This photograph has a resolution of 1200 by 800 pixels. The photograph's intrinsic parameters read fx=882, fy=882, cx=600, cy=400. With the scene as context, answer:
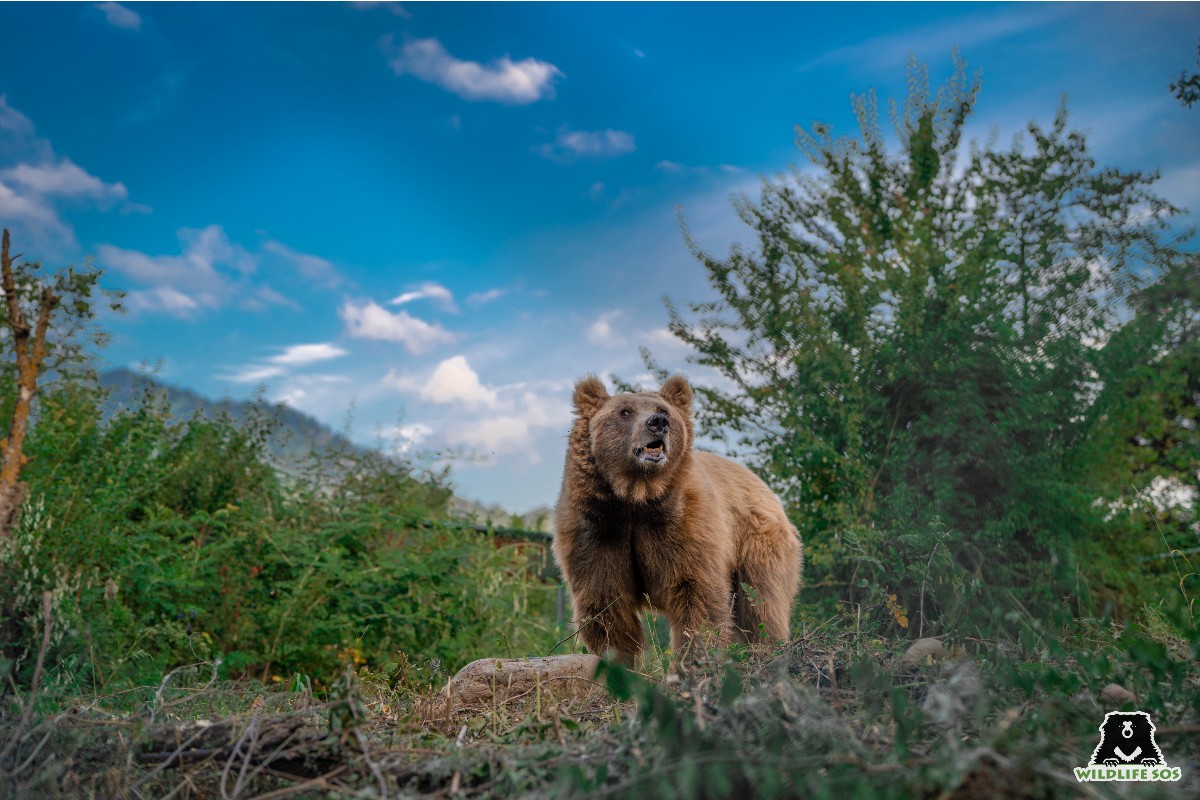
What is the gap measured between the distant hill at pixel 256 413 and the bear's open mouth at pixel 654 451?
20.3ft

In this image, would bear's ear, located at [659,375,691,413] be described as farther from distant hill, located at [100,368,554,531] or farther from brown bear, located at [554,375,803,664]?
distant hill, located at [100,368,554,531]

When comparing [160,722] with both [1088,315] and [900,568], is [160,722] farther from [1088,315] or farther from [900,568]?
[1088,315]

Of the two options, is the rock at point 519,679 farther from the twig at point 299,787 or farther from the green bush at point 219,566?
the green bush at point 219,566

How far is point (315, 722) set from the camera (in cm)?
322

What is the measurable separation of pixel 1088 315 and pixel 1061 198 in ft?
5.44

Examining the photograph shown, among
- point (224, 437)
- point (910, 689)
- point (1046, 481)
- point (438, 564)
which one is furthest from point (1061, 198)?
point (224, 437)

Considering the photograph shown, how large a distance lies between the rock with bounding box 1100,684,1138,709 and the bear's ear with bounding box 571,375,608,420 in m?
3.70

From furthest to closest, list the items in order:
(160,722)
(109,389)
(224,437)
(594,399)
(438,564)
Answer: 1. (224,437)
2. (109,389)
3. (438,564)
4. (594,399)
5. (160,722)

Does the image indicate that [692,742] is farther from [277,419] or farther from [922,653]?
[277,419]

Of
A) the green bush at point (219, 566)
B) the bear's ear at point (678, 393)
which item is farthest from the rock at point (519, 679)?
the bear's ear at point (678, 393)

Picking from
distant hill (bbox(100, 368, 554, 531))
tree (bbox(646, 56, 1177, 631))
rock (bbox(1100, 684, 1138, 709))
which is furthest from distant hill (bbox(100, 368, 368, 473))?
rock (bbox(1100, 684, 1138, 709))

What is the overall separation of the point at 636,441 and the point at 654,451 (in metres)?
0.14

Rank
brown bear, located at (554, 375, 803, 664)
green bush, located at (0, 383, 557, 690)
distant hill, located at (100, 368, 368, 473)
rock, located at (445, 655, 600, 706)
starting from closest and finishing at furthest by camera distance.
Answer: rock, located at (445, 655, 600, 706)
brown bear, located at (554, 375, 803, 664)
green bush, located at (0, 383, 557, 690)
distant hill, located at (100, 368, 368, 473)

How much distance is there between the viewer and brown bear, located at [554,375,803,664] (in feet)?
18.4
